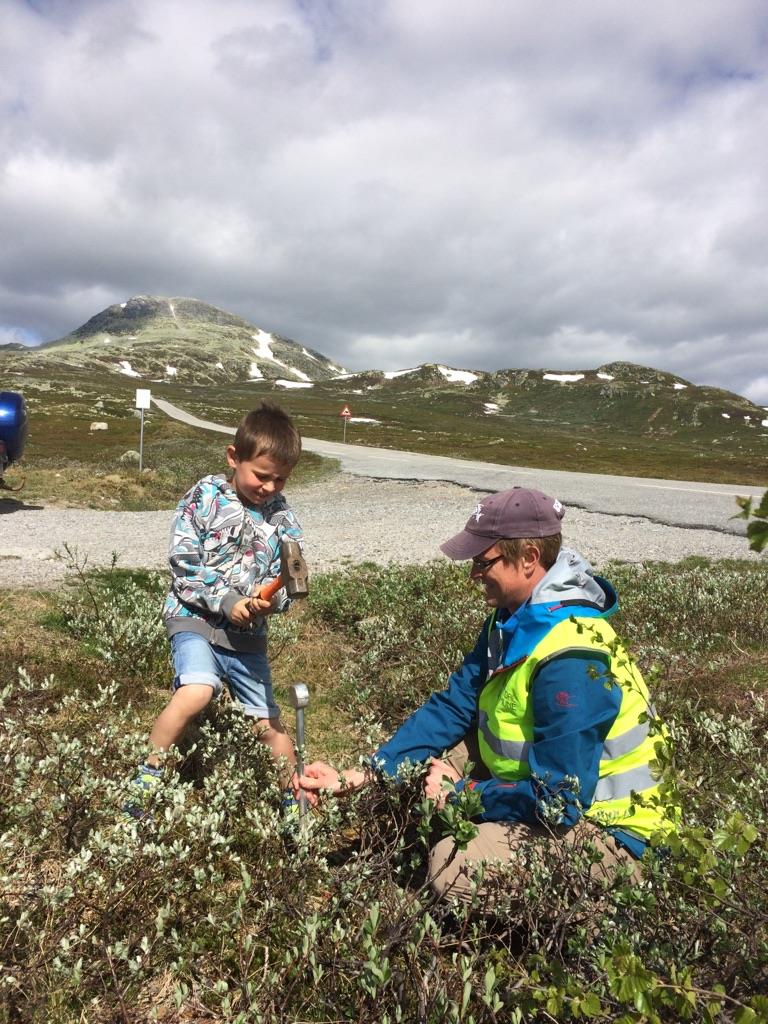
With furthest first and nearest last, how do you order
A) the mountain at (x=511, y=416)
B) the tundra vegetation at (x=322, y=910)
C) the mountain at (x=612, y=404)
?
the mountain at (x=612, y=404) < the mountain at (x=511, y=416) < the tundra vegetation at (x=322, y=910)

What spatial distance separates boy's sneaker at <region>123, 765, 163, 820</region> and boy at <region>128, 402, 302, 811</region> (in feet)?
1.77

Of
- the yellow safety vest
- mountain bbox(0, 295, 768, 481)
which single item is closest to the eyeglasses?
the yellow safety vest

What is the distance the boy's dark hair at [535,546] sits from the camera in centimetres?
327

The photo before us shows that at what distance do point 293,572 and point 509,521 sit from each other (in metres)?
1.18

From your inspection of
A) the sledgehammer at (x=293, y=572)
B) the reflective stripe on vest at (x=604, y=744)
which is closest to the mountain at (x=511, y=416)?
the sledgehammer at (x=293, y=572)

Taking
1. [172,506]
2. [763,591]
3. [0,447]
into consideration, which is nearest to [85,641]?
[763,591]

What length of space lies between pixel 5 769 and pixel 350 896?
6.18 ft

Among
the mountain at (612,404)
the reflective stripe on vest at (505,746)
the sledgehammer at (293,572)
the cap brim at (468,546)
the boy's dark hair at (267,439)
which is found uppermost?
the mountain at (612,404)

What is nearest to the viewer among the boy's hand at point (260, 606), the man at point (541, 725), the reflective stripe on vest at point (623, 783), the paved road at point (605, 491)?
the man at point (541, 725)

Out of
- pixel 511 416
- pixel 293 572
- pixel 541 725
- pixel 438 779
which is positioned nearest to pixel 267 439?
pixel 293 572

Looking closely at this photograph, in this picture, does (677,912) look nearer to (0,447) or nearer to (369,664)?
(369,664)

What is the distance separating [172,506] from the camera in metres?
19.9

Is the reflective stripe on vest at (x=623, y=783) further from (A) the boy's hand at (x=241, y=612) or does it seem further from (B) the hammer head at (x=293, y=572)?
(A) the boy's hand at (x=241, y=612)

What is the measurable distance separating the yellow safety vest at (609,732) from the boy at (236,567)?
1.56 m
